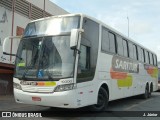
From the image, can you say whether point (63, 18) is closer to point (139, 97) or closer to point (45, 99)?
point (45, 99)

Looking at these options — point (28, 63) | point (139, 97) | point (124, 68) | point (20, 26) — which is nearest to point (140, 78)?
point (139, 97)

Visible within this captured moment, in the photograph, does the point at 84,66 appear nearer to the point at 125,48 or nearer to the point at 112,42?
the point at 112,42

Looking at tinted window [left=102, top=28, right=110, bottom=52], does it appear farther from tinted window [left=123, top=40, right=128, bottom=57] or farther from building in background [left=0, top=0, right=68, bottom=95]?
building in background [left=0, top=0, right=68, bottom=95]

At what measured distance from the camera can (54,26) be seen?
10.2 meters

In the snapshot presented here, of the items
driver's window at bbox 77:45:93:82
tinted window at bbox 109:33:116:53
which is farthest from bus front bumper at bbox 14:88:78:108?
tinted window at bbox 109:33:116:53

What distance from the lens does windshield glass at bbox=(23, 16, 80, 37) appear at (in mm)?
9959

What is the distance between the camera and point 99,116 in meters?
10.4

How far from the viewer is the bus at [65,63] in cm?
926

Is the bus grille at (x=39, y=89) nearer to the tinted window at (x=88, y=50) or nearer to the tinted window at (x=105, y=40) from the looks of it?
the tinted window at (x=88, y=50)

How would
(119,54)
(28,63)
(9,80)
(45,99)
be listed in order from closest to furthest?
(45,99)
(28,63)
(119,54)
(9,80)

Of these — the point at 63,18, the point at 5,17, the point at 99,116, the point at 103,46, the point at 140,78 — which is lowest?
the point at 99,116

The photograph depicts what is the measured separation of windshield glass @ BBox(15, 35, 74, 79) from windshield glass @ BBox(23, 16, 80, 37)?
25 centimetres

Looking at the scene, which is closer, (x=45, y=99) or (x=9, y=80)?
(x=45, y=99)

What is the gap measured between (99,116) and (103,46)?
8.55 ft
